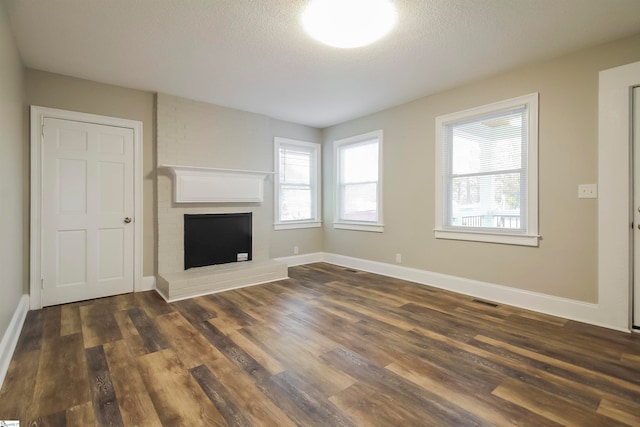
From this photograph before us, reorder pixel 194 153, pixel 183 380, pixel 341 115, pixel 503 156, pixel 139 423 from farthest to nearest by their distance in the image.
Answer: pixel 341 115 → pixel 194 153 → pixel 503 156 → pixel 183 380 → pixel 139 423

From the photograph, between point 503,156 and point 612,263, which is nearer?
point 612,263

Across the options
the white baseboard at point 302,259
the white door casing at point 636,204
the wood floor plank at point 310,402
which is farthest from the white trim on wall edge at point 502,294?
the wood floor plank at point 310,402

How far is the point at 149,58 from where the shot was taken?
296cm

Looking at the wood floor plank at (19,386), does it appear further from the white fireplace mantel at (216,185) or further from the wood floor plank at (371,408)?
the white fireplace mantel at (216,185)

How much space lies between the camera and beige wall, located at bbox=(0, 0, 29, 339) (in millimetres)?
2131

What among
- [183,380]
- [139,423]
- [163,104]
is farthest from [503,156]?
[163,104]

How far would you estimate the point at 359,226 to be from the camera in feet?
16.5

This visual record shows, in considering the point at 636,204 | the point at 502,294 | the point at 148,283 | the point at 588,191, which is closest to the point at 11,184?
the point at 148,283

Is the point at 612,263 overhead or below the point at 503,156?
below

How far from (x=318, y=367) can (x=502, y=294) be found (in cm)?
241

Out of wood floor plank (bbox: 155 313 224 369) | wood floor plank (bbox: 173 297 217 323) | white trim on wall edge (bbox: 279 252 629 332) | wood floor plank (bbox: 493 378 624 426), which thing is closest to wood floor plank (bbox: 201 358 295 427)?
wood floor plank (bbox: 155 313 224 369)

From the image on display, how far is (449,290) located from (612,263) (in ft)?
5.16

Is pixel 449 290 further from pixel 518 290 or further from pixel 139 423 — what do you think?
pixel 139 423

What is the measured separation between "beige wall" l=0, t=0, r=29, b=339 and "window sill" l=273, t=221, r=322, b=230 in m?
3.07
